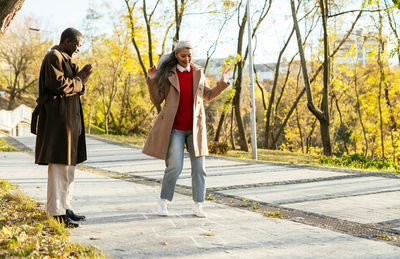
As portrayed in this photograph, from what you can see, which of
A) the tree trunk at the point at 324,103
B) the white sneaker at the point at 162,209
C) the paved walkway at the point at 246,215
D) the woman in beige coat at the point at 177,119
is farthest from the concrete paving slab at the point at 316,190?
the tree trunk at the point at 324,103

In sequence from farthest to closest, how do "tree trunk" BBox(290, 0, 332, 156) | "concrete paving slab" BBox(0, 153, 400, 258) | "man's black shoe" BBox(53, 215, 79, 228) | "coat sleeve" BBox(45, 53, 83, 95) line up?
"tree trunk" BBox(290, 0, 332, 156)
"man's black shoe" BBox(53, 215, 79, 228)
"coat sleeve" BBox(45, 53, 83, 95)
"concrete paving slab" BBox(0, 153, 400, 258)

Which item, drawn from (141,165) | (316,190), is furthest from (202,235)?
(141,165)

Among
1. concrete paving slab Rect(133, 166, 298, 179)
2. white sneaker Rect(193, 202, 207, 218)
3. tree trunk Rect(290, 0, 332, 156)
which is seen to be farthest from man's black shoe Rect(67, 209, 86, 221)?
tree trunk Rect(290, 0, 332, 156)

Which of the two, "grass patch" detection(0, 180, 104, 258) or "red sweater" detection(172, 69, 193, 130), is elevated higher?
"red sweater" detection(172, 69, 193, 130)

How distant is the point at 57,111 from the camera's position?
14.5 ft

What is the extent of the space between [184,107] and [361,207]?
250 cm

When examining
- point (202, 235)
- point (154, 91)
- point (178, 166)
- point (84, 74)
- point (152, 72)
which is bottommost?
point (202, 235)

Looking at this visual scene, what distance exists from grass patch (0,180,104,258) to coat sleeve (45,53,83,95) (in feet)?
4.02

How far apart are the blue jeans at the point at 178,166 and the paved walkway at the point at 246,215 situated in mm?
286

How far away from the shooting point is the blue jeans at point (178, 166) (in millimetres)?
5145

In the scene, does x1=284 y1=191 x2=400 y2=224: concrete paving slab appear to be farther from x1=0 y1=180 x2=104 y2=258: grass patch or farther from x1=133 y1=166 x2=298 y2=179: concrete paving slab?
x1=133 y1=166 x2=298 y2=179: concrete paving slab

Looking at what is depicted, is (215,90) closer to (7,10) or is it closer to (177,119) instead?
(177,119)

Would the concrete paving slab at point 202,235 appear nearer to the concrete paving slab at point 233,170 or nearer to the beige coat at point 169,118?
the beige coat at point 169,118

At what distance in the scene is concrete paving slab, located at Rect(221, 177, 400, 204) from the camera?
642 centimetres
